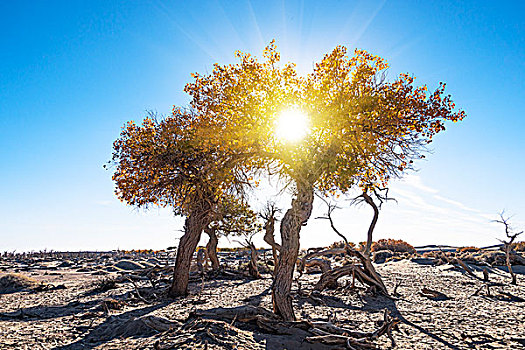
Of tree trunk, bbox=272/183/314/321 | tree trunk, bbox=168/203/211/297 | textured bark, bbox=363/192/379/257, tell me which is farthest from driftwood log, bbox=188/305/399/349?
textured bark, bbox=363/192/379/257

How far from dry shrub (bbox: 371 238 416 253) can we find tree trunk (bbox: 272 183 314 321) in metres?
36.1

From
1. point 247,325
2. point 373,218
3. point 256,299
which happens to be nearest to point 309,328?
point 247,325

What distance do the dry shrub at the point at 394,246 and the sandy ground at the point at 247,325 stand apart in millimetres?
24050

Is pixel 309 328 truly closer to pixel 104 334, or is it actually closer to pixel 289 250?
pixel 289 250

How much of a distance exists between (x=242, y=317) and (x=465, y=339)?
5586mm

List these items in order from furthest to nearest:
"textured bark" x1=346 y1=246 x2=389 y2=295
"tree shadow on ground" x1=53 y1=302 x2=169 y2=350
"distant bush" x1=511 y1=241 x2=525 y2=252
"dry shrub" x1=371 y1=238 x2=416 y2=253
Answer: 1. "dry shrub" x1=371 y1=238 x2=416 y2=253
2. "distant bush" x1=511 y1=241 x2=525 y2=252
3. "textured bark" x1=346 y1=246 x2=389 y2=295
4. "tree shadow on ground" x1=53 y1=302 x2=169 y2=350

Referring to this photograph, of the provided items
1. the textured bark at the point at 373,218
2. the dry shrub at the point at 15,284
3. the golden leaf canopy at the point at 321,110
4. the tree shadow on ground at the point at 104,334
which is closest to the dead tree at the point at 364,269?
the textured bark at the point at 373,218

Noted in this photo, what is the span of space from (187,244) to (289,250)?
6751mm

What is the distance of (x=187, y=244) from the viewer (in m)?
14.3

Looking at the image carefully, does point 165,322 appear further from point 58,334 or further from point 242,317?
point 58,334

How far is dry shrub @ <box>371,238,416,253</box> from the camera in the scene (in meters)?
41.8

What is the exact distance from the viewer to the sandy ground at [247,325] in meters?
7.07

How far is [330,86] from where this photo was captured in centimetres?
966

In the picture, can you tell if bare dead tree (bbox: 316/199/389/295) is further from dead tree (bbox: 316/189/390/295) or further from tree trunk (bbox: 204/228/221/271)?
tree trunk (bbox: 204/228/221/271)
